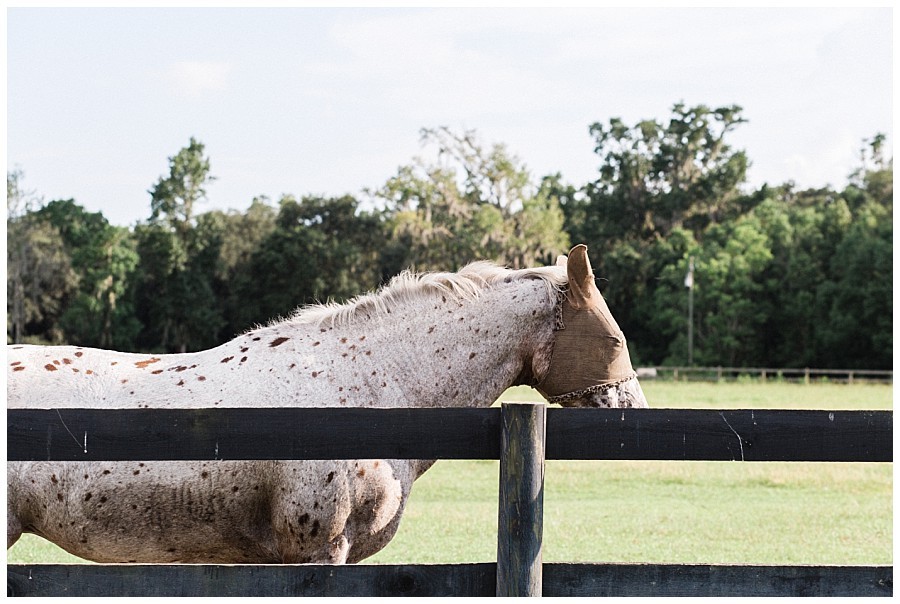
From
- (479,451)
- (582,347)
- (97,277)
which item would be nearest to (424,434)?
(479,451)

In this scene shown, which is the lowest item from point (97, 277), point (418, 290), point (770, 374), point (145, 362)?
point (770, 374)

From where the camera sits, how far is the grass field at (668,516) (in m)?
9.16

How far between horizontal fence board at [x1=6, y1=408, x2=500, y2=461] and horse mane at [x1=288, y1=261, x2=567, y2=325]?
1406 mm

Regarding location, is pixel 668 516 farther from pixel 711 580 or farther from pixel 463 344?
pixel 711 580

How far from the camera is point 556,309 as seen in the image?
16.1 ft

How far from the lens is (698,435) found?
371cm

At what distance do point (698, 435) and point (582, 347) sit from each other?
124cm

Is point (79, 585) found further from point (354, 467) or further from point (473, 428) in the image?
point (473, 428)

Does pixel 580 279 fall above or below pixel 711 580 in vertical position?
above

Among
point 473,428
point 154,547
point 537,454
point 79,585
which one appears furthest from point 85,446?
point 537,454

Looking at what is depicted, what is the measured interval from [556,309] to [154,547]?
225cm

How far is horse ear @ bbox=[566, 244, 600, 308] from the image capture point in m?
4.81

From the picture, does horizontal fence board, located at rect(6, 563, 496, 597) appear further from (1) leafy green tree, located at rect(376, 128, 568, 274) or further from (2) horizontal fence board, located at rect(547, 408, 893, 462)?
(1) leafy green tree, located at rect(376, 128, 568, 274)

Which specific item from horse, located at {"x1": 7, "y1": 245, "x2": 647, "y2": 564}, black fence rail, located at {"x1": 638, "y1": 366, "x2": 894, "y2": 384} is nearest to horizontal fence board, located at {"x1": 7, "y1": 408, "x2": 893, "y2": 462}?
horse, located at {"x1": 7, "y1": 245, "x2": 647, "y2": 564}
